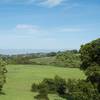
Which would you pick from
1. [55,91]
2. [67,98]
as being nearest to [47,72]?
[55,91]

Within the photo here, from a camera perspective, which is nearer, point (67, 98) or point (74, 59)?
point (67, 98)

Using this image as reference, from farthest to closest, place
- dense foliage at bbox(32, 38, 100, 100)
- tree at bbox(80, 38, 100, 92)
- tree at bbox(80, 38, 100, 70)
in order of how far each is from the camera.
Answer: tree at bbox(80, 38, 100, 70) < tree at bbox(80, 38, 100, 92) < dense foliage at bbox(32, 38, 100, 100)

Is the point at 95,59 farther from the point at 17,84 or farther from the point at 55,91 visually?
the point at 17,84

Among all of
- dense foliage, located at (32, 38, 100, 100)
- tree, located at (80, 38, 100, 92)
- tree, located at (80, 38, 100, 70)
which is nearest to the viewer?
dense foliage, located at (32, 38, 100, 100)

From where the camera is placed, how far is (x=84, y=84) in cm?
4359

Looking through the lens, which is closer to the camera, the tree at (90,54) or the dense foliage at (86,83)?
the dense foliage at (86,83)

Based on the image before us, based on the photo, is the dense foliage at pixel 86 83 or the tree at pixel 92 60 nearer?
the dense foliage at pixel 86 83

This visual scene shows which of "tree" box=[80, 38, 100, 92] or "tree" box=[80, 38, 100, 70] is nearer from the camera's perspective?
"tree" box=[80, 38, 100, 92]

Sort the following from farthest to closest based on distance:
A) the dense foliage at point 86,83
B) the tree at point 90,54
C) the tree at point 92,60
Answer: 1. the tree at point 90,54
2. the tree at point 92,60
3. the dense foliage at point 86,83

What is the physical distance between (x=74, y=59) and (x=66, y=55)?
7938 mm

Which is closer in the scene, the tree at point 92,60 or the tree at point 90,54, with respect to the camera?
the tree at point 92,60

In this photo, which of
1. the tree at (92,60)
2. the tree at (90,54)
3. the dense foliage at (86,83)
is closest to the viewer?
the dense foliage at (86,83)

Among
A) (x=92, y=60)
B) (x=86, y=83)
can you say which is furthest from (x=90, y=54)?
(x=86, y=83)

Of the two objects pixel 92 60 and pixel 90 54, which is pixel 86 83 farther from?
pixel 90 54
